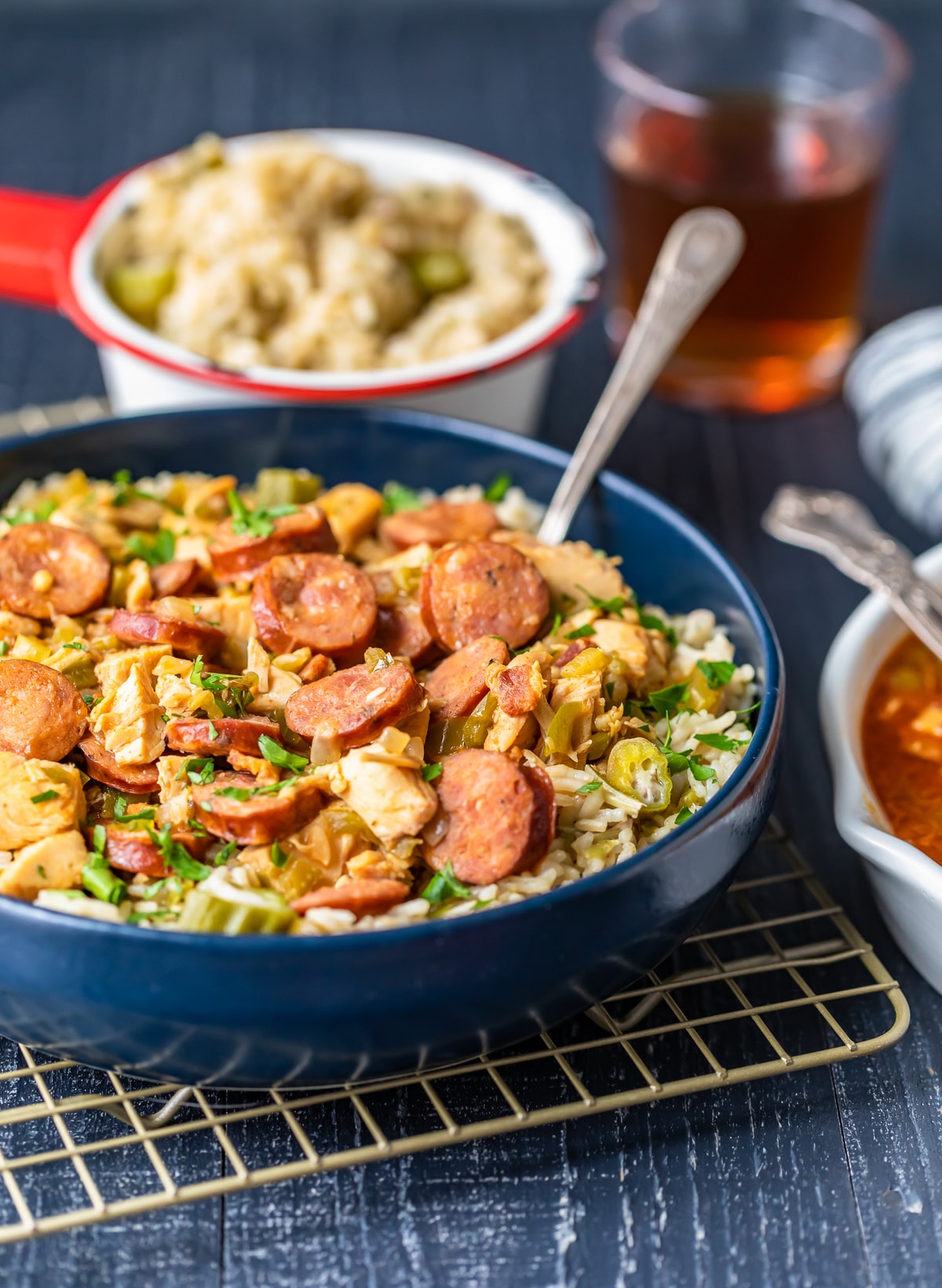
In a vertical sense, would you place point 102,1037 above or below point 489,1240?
above

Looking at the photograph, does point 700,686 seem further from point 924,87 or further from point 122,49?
point 122,49

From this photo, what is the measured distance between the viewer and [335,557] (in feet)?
9.07

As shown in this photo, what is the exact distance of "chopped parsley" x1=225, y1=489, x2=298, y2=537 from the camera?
281cm

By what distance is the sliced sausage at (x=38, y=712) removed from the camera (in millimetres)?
2371

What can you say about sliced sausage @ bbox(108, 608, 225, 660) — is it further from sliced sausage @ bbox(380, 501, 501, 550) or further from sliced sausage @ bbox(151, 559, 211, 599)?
sliced sausage @ bbox(380, 501, 501, 550)

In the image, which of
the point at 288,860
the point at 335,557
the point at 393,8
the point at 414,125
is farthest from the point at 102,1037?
the point at 393,8

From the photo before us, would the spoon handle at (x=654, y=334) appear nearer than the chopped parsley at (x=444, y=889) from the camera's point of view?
No

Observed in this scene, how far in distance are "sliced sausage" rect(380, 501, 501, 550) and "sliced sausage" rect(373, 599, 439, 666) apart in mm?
272

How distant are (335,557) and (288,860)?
725 mm

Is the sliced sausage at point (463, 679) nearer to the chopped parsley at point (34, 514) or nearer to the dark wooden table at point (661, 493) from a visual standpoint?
the dark wooden table at point (661, 493)

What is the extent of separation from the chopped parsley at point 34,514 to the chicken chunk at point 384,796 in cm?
102

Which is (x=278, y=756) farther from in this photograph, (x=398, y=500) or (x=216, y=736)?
(x=398, y=500)

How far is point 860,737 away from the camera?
9.39ft

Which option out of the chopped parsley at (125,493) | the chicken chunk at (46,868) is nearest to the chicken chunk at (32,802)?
the chicken chunk at (46,868)
